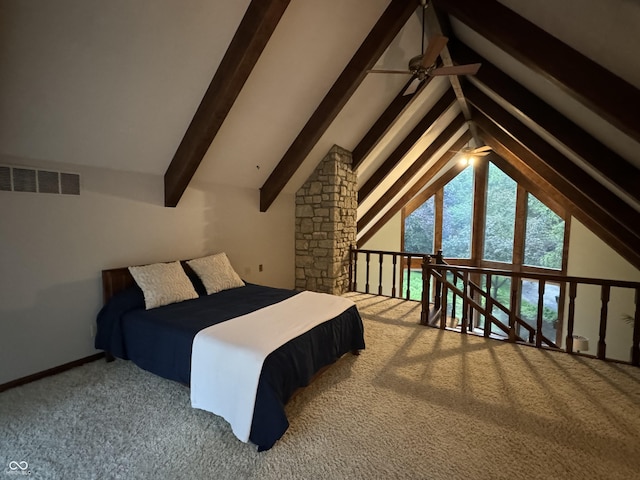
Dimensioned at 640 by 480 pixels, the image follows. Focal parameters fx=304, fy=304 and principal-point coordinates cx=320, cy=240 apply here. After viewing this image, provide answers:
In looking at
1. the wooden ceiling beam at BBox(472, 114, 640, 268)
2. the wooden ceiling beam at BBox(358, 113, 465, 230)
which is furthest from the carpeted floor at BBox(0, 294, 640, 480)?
the wooden ceiling beam at BBox(358, 113, 465, 230)

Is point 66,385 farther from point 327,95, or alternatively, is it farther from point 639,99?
point 639,99

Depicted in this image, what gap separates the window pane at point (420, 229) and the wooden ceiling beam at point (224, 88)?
21.5ft

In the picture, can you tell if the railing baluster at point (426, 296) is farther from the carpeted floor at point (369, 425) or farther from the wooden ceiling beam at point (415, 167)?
the wooden ceiling beam at point (415, 167)

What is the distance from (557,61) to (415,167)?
4446 mm

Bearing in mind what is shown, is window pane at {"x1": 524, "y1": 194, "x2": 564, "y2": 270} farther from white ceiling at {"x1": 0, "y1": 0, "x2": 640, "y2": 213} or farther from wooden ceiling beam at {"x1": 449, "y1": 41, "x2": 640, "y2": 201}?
white ceiling at {"x1": 0, "y1": 0, "x2": 640, "y2": 213}

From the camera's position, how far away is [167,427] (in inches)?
81.4

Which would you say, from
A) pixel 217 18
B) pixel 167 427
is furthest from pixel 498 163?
pixel 167 427

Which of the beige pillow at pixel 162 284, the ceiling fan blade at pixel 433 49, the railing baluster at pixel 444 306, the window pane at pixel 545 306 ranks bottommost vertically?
the window pane at pixel 545 306

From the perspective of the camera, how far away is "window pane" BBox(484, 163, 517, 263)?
7660 mm

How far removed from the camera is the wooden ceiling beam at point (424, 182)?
743cm

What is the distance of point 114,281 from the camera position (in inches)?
119

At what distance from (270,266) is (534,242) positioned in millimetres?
6402

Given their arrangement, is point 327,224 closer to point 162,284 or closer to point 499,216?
point 162,284

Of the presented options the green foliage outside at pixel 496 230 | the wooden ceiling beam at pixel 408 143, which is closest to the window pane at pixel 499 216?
the green foliage outside at pixel 496 230
